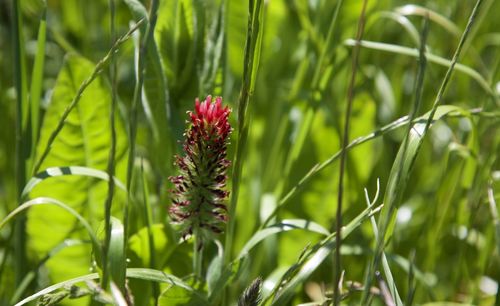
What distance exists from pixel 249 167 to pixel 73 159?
1.65 feet

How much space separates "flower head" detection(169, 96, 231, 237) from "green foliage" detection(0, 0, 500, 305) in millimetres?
32

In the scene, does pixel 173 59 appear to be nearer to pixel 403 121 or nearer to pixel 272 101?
pixel 403 121

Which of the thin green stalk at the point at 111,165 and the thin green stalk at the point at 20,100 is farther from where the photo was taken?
the thin green stalk at the point at 20,100

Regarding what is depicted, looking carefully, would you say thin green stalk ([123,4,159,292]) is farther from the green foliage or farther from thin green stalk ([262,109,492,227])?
thin green stalk ([262,109,492,227])

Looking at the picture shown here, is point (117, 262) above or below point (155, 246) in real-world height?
above

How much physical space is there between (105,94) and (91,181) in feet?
0.58

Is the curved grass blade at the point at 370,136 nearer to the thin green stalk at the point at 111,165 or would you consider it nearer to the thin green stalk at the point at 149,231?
the thin green stalk at the point at 149,231

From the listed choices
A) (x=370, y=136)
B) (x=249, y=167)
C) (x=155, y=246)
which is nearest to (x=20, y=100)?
(x=155, y=246)

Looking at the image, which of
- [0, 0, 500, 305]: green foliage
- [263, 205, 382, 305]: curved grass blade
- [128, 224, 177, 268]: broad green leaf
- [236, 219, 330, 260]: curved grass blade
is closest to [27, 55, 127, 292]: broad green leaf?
[0, 0, 500, 305]: green foliage

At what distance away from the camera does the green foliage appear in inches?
41.1

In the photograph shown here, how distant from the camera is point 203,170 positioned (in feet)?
3.45

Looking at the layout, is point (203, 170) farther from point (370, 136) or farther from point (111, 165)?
point (370, 136)

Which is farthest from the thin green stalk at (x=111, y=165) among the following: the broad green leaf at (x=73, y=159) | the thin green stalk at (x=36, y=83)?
the broad green leaf at (x=73, y=159)

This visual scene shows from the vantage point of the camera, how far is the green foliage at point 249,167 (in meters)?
1.04
